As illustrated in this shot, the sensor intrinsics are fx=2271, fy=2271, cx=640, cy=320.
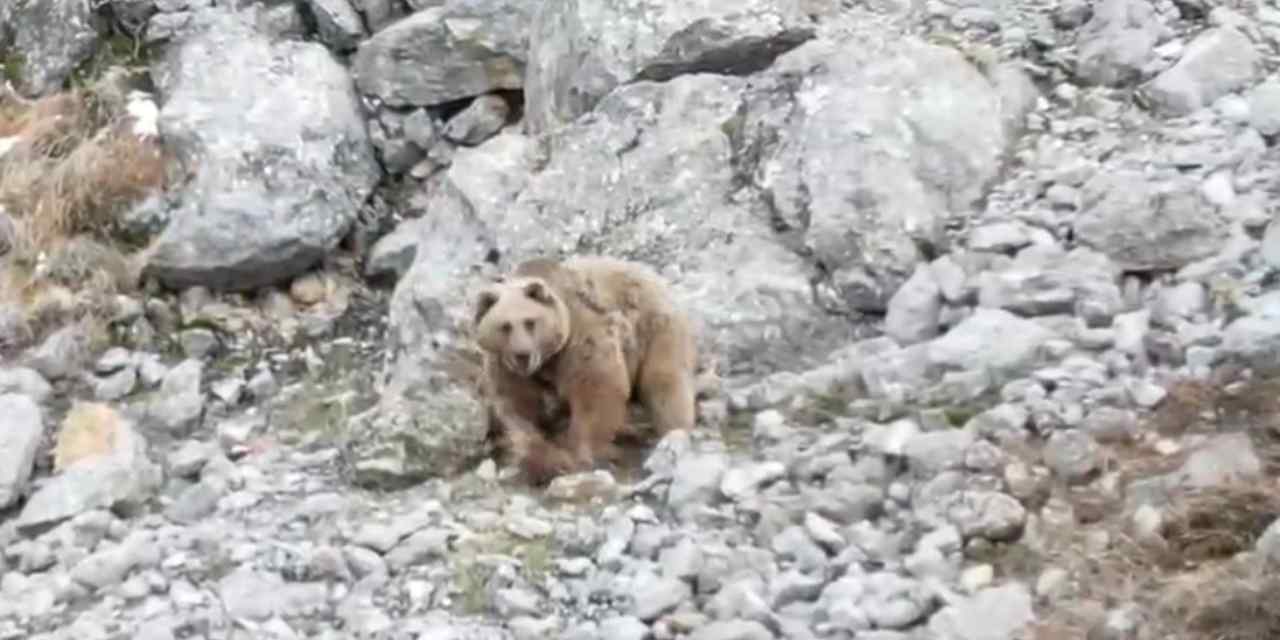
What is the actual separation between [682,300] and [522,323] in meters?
0.82

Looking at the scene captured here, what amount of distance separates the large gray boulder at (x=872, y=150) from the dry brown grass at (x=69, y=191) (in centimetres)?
263

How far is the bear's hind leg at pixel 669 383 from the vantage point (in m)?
7.39

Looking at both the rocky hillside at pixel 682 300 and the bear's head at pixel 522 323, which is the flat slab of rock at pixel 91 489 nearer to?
the rocky hillside at pixel 682 300

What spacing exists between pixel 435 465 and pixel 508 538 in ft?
2.17

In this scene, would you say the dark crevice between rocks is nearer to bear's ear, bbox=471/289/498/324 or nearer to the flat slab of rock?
bear's ear, bbox=471/289/498/324

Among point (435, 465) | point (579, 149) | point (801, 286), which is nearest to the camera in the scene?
point (435, 465)

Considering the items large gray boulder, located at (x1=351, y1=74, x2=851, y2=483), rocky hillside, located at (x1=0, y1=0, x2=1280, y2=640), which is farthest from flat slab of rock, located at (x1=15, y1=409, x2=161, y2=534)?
large gray boulder, located at (x1=351, y1=74, x2=851, y2=483)

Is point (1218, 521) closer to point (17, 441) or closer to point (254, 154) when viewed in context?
point (17, 441)

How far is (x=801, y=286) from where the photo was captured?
7.84m

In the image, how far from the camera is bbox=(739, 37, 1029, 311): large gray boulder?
780cm

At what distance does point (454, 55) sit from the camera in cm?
947

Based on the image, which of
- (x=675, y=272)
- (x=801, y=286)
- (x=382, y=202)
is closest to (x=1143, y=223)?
(x=801, y=286)

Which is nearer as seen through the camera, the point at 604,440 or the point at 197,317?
the point at 604,440

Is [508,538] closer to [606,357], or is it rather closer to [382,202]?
[606,357]
